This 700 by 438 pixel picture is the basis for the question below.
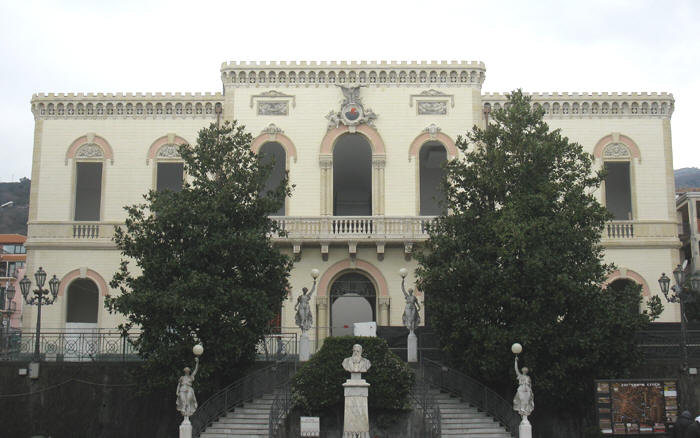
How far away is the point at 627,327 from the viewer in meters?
23.1

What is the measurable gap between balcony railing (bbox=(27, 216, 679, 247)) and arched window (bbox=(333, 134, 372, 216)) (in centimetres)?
391

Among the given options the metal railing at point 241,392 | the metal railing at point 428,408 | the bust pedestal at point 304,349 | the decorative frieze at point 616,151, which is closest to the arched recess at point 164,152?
the bust pedestal at point 304,349

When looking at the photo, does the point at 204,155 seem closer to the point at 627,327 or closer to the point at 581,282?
the point at 581,282

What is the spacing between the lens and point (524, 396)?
2177cm

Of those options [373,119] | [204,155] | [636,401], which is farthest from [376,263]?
[636,401]

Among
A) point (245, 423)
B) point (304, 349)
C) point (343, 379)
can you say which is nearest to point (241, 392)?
point (245, 423)

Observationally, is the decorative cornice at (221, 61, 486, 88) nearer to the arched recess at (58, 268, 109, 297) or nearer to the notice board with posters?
the arched recess at (58, 268, 109, 297)

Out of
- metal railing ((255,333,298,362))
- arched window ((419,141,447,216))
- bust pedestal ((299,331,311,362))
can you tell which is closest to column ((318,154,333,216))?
arched window ((419,141,447,216))

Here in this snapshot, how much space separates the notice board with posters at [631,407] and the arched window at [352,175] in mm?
15506

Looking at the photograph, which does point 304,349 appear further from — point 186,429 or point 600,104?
point 600,104

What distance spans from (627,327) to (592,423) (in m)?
3.32

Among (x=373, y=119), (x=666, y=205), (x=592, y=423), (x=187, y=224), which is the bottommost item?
(x=592, y=423)

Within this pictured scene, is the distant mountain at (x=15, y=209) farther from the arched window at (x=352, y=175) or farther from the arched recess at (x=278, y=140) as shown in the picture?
the arched recess at (x=278, y=140)

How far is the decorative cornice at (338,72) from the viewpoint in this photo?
3366 centimetres
